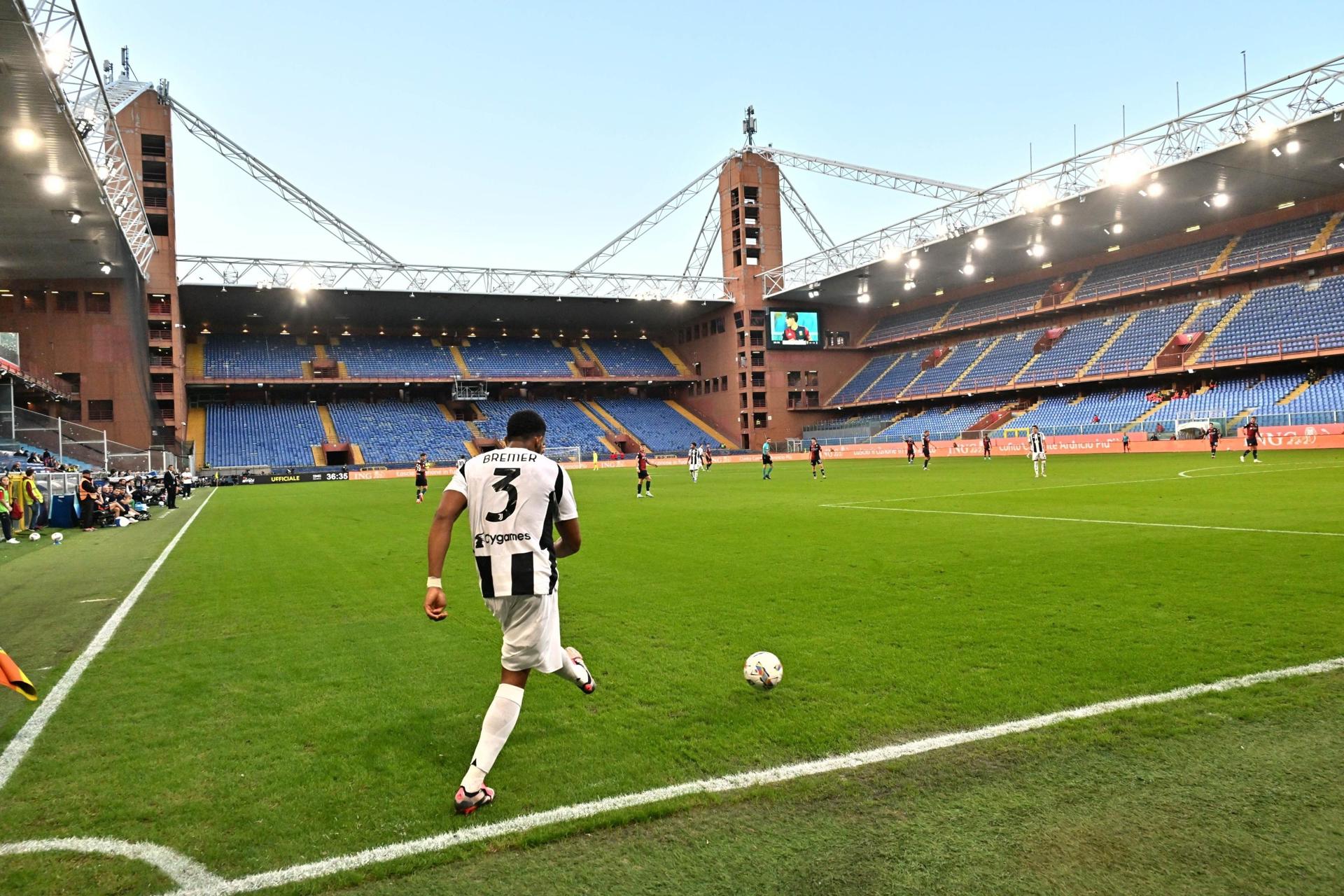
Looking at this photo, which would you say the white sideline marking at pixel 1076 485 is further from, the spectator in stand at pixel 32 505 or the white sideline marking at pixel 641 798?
the spectator in stand at pixel 32 505

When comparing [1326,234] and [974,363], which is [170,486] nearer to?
[974,363]

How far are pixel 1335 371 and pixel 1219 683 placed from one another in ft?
161

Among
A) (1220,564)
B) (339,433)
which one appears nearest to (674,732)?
(1220,564)

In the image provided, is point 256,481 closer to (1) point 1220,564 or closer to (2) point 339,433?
(2) point 339,433

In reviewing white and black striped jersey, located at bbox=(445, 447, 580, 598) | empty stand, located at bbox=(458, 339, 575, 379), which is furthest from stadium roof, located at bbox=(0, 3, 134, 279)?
empty stand, located at bbox=(458, 339, 575, 379)

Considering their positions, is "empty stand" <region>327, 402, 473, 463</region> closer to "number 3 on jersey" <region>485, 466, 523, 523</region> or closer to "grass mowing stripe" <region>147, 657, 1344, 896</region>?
"number 3 on jersey" <region>485, 466, 523, 523</region>

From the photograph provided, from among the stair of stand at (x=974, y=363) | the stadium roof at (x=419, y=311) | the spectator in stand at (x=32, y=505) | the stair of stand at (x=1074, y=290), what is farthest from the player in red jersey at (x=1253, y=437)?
the stadium roof at (x=419, y=311)

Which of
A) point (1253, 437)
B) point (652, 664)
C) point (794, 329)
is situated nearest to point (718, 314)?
point (794, 329)

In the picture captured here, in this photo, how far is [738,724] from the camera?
15.5 feet

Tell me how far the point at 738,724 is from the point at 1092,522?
1145 centimetres

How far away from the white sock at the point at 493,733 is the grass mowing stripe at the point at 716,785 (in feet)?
0.91

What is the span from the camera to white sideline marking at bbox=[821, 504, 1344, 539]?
11420 millimetres

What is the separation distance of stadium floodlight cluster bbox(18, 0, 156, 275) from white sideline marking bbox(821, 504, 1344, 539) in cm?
2103

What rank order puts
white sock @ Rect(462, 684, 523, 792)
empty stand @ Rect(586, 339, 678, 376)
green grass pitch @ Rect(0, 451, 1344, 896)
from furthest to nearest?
empty stand @ Rect(586, 339, 678, 376) < white sock @ Rect(462, 684, 523, 792) < green grass pitch @ Rect(0, 451, 1344, 896)
